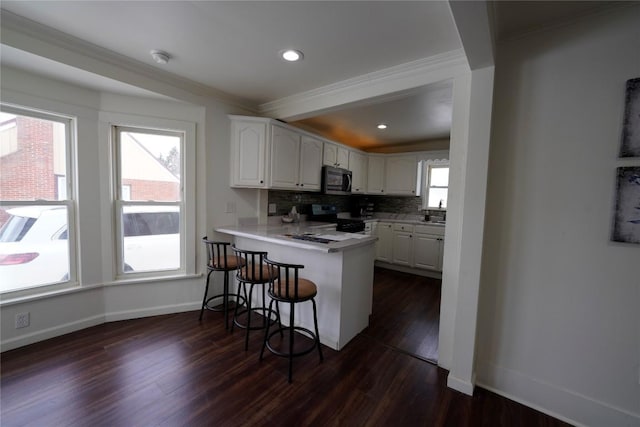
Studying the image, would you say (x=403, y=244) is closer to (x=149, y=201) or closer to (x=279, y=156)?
(x=279, y=156)

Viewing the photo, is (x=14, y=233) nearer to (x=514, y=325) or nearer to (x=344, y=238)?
(x=344, y=238)

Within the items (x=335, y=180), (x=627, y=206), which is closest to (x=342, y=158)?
(x=335, y=180)

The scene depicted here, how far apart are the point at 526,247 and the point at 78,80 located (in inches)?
148

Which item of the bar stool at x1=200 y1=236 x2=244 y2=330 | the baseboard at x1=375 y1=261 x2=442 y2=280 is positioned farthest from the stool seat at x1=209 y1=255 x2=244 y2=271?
the baseboard at x1=375 y1=261 x2=442 y2=280

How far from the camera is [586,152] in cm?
153

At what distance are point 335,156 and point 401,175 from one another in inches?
59.8

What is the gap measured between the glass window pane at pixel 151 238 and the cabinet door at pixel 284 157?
1.21 meters

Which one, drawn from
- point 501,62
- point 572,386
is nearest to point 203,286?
point 572,386

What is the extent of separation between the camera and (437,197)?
15.8 ft

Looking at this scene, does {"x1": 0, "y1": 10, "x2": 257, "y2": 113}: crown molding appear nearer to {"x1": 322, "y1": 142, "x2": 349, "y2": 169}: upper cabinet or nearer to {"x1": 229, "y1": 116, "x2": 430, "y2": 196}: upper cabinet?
{"x1": 229, "y1": 116, "x2": 430, "y2": 196}: upper cabinet

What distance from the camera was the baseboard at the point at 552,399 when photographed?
4.91 feet

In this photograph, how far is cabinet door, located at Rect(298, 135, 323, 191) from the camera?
11.9 feet

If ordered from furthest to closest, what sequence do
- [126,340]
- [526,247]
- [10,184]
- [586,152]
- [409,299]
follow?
[409,299]
[126,340]
[10,184]
[526,247]
[586,152]

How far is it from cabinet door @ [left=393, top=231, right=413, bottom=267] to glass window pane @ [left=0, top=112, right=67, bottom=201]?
14.7 feet
